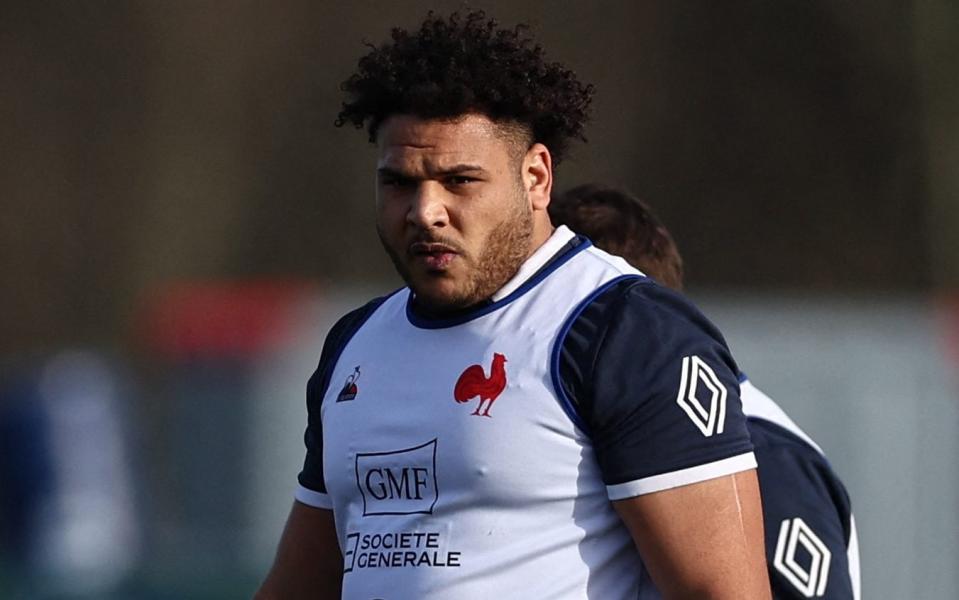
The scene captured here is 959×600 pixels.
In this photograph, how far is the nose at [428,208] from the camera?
3.06m

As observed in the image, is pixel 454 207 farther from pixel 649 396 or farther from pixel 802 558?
pixel 802 558

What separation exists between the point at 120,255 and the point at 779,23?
22.6ft

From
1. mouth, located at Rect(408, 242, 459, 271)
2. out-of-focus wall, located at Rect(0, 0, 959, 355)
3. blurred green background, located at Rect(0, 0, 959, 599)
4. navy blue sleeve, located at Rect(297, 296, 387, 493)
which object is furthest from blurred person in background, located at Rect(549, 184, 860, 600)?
out-of-focus wall, located at Rect(0, 0, 959, 355)

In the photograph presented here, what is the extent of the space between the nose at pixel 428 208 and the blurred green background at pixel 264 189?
21.8ft

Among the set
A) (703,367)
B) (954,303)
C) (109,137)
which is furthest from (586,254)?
(109,137)

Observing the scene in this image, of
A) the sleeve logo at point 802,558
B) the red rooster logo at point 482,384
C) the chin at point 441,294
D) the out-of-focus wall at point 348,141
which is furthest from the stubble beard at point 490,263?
the out-of-focus wall at point 348,141

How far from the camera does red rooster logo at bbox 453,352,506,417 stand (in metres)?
3.02

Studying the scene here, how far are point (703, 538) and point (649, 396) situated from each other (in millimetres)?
224

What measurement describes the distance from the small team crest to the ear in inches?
16.7

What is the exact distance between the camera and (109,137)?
20188 mm

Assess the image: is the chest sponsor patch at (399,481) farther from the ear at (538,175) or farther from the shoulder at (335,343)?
the ear at (538,175)

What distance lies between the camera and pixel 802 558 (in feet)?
10.7

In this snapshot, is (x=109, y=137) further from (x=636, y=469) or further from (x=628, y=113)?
(x=636, y=469)

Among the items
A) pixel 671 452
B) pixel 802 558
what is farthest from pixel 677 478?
pixel 802 558
